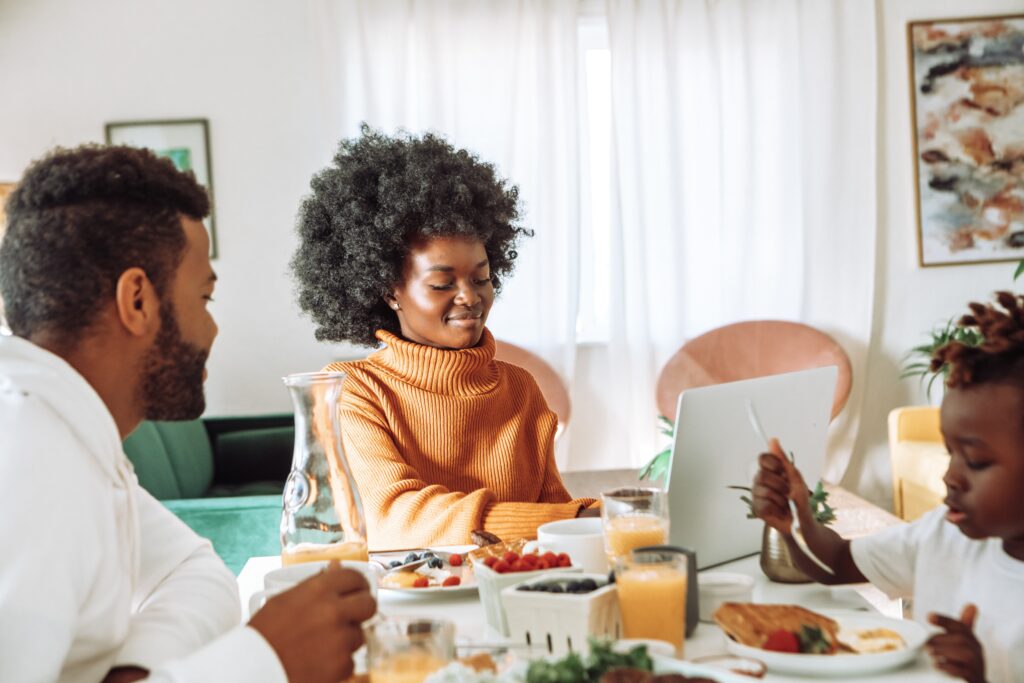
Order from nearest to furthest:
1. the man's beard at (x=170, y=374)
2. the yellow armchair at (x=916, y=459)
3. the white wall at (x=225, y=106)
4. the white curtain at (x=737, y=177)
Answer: the man's beard at (x=170, y=374) → the yellow armchair at (x=916, y=459) → the white wall at (x=225, y=106) → the white curtain at (x=737, y=177)

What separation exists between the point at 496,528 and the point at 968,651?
90cm

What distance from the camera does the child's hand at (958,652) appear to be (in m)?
1.04

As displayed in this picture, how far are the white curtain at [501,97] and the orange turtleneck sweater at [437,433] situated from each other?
8.92ft

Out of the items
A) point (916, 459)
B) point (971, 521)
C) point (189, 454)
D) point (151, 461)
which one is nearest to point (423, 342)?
point (971, 521)

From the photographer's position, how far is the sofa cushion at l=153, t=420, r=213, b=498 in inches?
154

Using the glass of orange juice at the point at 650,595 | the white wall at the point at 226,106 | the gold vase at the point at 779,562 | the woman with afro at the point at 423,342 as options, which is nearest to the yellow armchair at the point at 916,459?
Result: the woman with afro at the point at 423,342

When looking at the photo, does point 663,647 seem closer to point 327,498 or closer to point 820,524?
point 327,498

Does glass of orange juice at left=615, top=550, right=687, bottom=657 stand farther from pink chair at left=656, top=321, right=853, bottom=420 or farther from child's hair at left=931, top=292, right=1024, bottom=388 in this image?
pink chair at left=656, top=321, right=853, bottom=420

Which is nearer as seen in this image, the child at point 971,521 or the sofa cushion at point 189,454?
the child at point 971,521

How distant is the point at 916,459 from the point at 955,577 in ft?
10.3

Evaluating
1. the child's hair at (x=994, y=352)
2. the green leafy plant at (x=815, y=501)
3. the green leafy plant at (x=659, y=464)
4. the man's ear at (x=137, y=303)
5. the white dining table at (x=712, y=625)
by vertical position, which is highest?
the man's ear at (x=137, y=303)

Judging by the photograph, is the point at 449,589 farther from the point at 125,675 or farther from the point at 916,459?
the point at 916,459

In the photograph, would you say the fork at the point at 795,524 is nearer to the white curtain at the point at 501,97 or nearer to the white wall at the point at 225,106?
the white curtain at the point at 501,97

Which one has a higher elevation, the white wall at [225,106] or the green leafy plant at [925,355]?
the white wall at [225,106]
